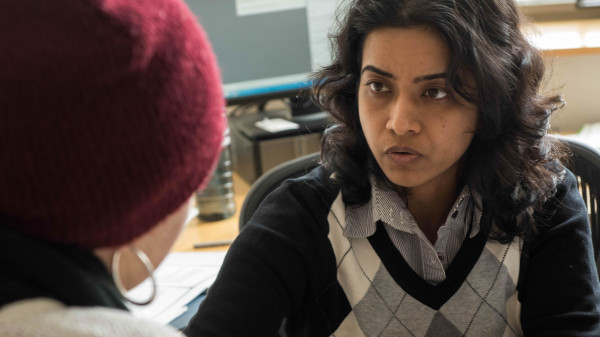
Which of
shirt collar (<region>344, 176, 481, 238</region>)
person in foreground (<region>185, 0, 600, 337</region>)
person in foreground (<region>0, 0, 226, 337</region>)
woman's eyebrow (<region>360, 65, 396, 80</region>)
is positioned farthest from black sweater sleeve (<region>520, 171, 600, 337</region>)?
person in foreground (<region>0, 0, 226, 337</region>)

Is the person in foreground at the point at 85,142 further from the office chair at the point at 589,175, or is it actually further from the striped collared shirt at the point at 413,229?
the office chair at the point at 589,175

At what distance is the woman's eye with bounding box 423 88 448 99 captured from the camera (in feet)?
3.51

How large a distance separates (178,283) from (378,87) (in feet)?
1.85

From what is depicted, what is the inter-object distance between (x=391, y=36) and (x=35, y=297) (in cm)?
72

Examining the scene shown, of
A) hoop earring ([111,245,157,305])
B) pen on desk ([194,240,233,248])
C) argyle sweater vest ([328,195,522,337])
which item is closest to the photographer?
hoop earring ([111,245,157,305])

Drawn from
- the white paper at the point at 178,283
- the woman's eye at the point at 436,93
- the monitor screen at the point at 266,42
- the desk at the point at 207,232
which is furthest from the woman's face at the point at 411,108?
the monitor screen at the point at 266,42

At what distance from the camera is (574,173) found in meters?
1.31

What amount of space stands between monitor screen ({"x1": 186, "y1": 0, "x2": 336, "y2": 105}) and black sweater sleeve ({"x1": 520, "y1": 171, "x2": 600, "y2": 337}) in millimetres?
893

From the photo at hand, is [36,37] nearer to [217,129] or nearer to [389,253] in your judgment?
[217,129]

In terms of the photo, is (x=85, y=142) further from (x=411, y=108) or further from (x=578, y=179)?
(x=578, y=179)

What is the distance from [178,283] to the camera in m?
1.35

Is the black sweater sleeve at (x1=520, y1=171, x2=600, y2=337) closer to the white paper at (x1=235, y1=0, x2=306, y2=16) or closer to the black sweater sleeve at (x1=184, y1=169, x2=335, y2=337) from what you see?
the black sweater sleeve at (x1=184, y1=169, x2=335, y2=337)

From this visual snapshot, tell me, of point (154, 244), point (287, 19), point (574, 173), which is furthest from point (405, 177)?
point (287, 19)

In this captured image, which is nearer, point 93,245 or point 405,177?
point 93,245
